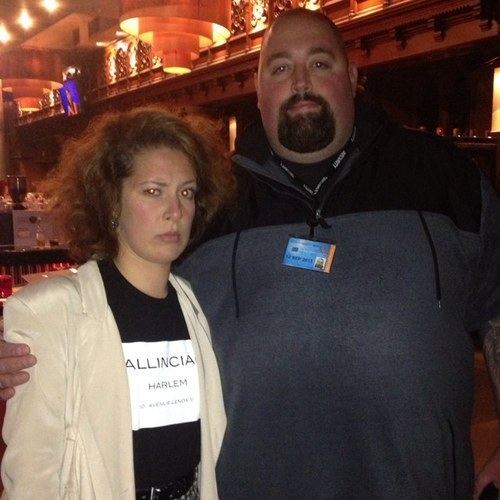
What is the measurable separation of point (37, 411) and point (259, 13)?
6507 mm

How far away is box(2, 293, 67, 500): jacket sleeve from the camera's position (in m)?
1.19

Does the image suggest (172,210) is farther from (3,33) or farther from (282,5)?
(3,33)

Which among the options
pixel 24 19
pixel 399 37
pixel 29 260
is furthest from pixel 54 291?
pixel 24 19

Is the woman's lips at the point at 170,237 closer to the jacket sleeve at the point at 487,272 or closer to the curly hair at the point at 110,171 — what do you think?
the curly hair at the point at 110,171

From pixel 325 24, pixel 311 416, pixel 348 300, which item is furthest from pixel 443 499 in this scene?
pixel 325 24

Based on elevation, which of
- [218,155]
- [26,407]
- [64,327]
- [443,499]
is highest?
[218,155]

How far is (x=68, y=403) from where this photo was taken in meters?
1.25

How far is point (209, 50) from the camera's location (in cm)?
809

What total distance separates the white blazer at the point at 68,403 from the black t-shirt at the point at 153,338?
0.05 meters

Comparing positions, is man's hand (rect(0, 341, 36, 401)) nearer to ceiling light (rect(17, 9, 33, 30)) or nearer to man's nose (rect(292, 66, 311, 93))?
man's nose (rect(292, 66, 311, 93))

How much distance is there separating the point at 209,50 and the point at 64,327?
24.5 feet

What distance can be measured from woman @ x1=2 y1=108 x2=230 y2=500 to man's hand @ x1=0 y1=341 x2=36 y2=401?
2 centimetres

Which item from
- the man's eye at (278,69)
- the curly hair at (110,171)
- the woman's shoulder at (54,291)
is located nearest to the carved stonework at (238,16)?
the man's eye at (278,69)

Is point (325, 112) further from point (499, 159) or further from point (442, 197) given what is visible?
point (499, 159)
